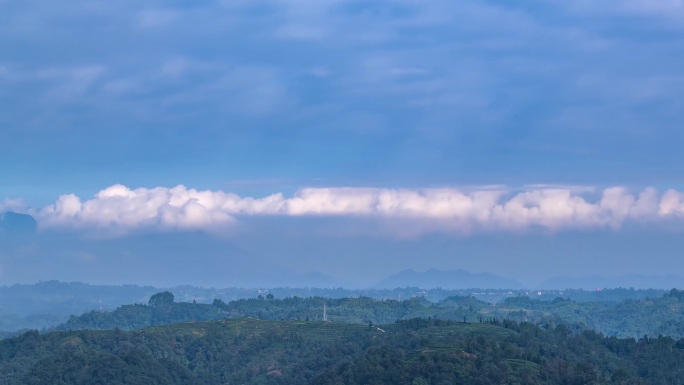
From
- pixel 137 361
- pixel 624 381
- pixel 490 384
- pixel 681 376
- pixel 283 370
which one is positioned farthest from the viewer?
pixel 283 370

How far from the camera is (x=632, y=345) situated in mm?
189625

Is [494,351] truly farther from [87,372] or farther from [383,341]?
[87,372]

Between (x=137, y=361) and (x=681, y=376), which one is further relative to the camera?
(x=137, y=361)

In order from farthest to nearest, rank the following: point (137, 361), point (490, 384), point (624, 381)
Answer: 1. point (137, 361)
2. point (624, 381)
3. point (490, 384)

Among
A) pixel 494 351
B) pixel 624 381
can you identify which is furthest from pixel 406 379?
pixel 624 381

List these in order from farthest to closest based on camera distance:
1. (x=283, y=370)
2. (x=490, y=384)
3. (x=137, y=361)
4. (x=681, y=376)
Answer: (x=283, y=370) → (x=137, y=361) → (x=681, y=376) → (x=490, y=384)

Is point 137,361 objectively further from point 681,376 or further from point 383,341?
point 681,376

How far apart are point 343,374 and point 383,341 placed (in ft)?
126

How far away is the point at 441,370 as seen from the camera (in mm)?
137875

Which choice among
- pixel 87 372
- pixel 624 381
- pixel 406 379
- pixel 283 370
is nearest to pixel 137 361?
pixel 87 372

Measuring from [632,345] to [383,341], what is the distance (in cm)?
4751

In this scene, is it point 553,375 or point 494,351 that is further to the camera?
point 494,351

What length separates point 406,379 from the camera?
5443 inches

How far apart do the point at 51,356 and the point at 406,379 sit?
7959 centimetres
